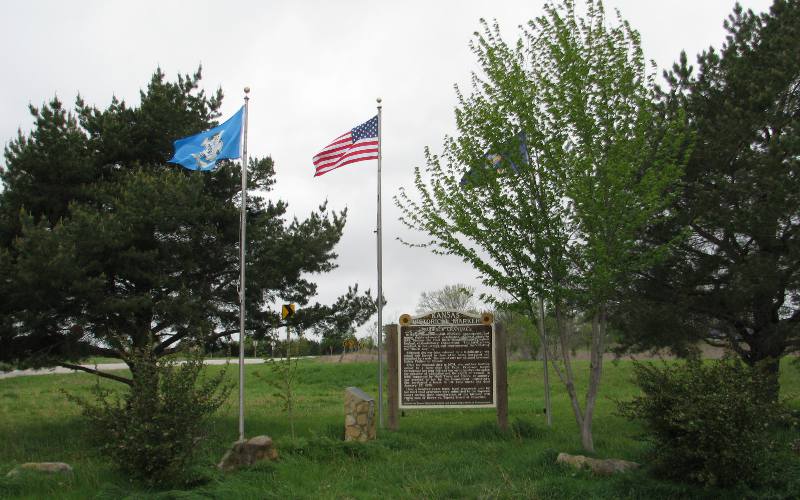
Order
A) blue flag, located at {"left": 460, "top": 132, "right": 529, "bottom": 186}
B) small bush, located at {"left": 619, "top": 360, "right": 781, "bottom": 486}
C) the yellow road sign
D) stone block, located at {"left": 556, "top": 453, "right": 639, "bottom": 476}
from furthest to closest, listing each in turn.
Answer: the yellow road sign → blue flag, located at {"left": 460, "top": 132, "right": 529, "bottom": 186} → stone block, located at {"left": 556, "top": 453, "right": 639, "bottom": 476} → small bush, located at {"left": 619, "top": 360, "right": 781, "bottom": 486}

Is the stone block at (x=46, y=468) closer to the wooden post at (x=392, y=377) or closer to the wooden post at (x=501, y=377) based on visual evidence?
the wooden post at (x=392, y=377)

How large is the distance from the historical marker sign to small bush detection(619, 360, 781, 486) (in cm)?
490

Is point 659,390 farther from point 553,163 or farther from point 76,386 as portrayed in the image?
point 76,386

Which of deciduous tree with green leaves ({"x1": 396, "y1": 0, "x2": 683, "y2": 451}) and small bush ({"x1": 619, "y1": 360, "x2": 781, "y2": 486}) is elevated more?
deciduous tree with green leaves ({"x1": 396, "y1": 0, "x2": 683, "y2": 451})

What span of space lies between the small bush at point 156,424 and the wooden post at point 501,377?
20.7ft

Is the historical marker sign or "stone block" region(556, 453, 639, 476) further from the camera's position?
the historical marker sign

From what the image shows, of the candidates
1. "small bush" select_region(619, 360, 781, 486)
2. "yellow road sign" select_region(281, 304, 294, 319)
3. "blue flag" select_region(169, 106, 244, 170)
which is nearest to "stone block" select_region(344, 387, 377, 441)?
"yellow road sign" select_region(281, 304, 294, 319)

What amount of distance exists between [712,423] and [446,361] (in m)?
6.46

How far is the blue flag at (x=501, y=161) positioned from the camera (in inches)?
460

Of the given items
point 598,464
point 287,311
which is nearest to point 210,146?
point 287,311

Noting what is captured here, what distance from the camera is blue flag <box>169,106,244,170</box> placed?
13.2 meters

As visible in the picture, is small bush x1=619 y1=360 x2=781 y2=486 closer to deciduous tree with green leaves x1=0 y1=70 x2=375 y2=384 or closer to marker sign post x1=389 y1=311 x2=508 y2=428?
marker sign post x1=389 y1=311 x2=508 y2=428

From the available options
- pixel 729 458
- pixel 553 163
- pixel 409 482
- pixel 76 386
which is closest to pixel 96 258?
pixel 409 482

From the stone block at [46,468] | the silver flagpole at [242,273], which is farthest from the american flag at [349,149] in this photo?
the stone block at [46,468]
